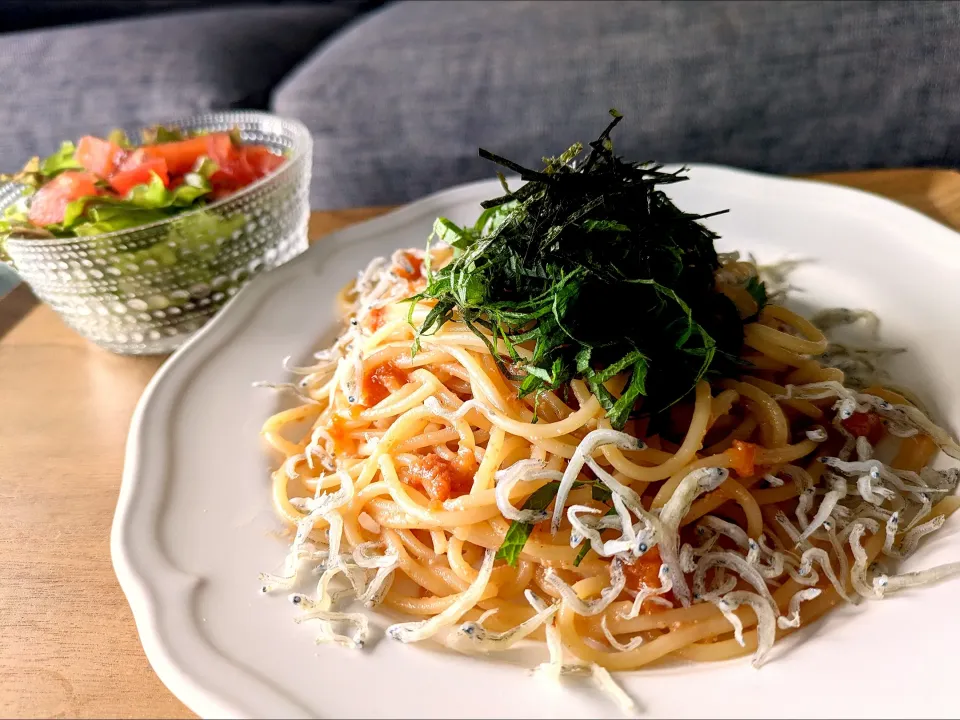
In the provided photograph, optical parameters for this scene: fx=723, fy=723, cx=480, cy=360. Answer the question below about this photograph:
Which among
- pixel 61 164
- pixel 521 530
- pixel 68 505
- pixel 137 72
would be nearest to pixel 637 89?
pixel 61 164

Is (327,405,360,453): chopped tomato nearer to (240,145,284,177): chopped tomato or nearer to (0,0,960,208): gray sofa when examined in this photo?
(240,145,284,177): chopped tomato

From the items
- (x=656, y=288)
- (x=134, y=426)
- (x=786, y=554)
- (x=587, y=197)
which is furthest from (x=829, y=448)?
(x=134, y=426)

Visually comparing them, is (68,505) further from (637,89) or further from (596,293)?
(637,89)

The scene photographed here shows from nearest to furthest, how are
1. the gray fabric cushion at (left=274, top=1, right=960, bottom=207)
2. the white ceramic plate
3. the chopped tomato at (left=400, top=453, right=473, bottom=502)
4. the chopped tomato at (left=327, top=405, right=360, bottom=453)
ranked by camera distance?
1. the white ceramic plate
2. the chopped tomato at (left=400, top=453, right=473, bottom=502)
3. the chopped tomato at (left=327, top=405, right=360, bottom=453)
4. the gray fabric cushion at (left=274, top=1, right=960, bottom=207)

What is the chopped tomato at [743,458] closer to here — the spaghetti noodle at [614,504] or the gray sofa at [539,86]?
the spaghetti noodle at [614,504]

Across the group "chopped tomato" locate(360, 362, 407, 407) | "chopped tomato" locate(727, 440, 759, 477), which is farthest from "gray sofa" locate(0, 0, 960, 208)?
"chopped tomato" locate(727, 440, 759, 477)
